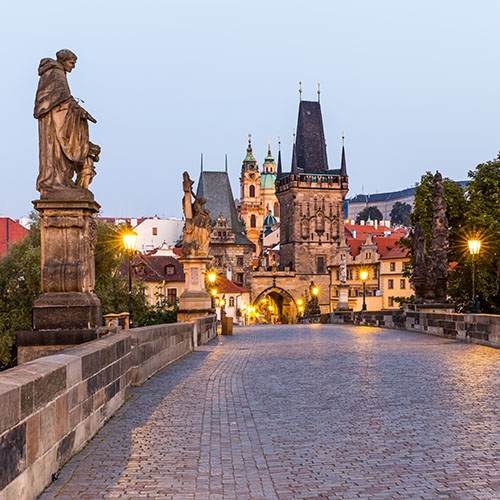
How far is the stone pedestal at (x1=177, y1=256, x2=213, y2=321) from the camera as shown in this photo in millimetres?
28047

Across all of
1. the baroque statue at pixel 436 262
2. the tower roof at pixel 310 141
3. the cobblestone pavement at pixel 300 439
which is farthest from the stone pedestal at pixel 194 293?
the tower roof at pixel 310 141

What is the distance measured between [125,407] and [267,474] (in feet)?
12.4

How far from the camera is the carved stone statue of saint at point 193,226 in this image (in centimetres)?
2802

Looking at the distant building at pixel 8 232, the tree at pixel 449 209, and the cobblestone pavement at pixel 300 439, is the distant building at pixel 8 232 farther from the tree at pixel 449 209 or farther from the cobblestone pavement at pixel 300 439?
the cobblestone pavement at pixel 300 439

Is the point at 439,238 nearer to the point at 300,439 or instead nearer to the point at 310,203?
the point at 300,439

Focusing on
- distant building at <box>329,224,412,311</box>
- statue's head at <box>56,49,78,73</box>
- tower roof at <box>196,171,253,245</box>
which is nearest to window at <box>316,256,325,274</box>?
distant building at <box>329,224,412,311</box>

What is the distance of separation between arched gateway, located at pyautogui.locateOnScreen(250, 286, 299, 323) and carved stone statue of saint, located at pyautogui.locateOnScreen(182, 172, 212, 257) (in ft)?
266

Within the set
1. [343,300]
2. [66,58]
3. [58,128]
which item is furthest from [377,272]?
[58,128]

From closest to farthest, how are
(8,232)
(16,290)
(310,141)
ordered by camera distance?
(16,290), (8,232), (310,141)

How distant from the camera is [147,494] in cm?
578

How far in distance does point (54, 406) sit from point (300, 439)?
2.63 metres

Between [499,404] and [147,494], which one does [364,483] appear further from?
[499,404]

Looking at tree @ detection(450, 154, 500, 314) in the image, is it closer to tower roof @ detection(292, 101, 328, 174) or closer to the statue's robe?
the statue's robe

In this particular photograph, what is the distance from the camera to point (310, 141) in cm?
12812
